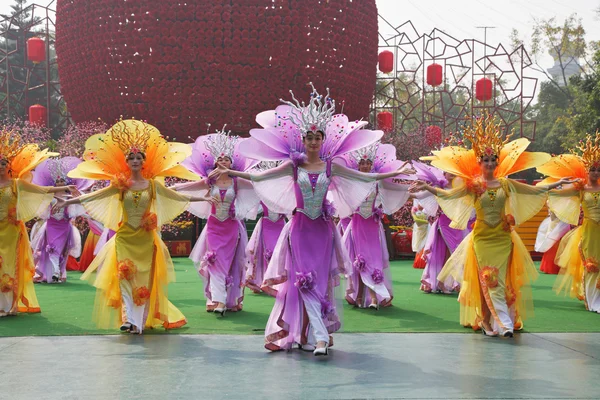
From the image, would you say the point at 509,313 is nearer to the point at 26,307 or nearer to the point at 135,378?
the point at 135,378

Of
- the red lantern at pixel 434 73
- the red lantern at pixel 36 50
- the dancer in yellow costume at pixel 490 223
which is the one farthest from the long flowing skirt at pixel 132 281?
the red lantern at pixel 434 73

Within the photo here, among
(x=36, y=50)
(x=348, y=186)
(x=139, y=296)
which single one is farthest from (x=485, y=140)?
(x=36, y=50)

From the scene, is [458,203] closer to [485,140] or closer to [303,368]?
[485,140]

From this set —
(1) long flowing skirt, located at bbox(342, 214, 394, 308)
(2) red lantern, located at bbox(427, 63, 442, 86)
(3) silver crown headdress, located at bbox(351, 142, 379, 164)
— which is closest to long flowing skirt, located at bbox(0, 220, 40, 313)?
(1) long flowing skirt, located at bbox(342, 214, 394, 308)

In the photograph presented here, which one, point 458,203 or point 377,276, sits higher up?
point 458,203

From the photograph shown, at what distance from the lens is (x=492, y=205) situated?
7539mm

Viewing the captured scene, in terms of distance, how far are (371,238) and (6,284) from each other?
403 centimetres

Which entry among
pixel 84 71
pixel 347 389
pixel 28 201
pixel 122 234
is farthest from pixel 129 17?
pixel 347 389

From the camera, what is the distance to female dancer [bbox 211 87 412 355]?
6.41m

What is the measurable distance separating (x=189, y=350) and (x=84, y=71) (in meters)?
17.0

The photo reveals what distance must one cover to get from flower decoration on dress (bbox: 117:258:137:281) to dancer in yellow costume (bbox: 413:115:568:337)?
2.66 meters

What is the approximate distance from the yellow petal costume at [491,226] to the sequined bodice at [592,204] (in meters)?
1.69

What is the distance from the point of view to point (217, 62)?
20438 millimetres

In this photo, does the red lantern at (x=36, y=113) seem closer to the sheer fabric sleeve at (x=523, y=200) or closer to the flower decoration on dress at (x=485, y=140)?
the flower decoration on dress at (x=485, y=140)
